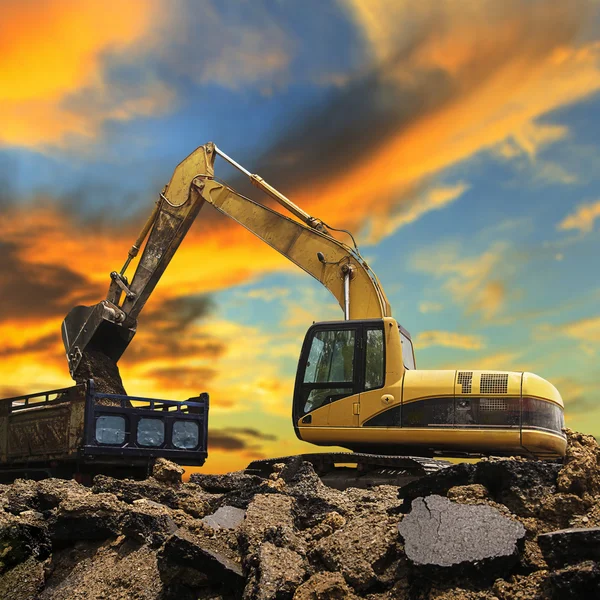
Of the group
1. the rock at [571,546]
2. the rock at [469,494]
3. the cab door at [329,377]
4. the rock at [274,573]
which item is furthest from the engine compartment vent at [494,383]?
the rock at [571,546]

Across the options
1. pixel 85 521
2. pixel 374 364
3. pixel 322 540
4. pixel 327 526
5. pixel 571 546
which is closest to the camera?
pixel 571 546

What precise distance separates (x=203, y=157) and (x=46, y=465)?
241 inches

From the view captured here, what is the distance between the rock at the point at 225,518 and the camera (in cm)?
769

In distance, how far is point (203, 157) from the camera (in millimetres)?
14711

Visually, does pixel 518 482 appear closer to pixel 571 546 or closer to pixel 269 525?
pixel 571 546

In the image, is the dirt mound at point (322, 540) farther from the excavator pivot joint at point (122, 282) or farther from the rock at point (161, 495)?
the excavator pivot joint at point (122, 282)

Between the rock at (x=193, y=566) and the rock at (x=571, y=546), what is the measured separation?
8.05ft

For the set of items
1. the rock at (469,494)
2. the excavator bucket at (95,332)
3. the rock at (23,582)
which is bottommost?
the rock at (23,582)

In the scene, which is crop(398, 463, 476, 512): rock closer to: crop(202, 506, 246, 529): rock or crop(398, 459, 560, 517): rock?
crop(398, 459, 560, 517): rock

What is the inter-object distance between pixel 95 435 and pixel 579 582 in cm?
817

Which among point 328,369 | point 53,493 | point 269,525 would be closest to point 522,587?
point 269,525

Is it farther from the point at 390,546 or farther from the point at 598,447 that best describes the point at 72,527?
the point at 598,447

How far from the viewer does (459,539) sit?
595 centimetres

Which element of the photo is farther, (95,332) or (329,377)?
(95,332)
